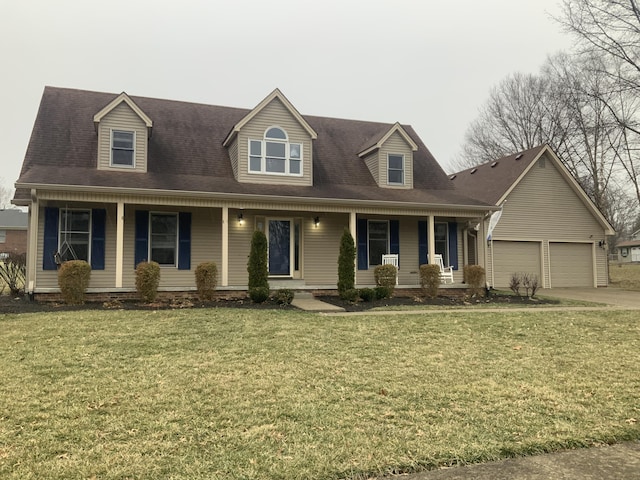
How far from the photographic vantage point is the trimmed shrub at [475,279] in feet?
46.2

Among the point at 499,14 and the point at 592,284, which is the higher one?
the point at 499,14

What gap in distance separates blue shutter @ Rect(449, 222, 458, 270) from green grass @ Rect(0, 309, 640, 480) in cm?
845

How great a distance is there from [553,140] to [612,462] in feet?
105

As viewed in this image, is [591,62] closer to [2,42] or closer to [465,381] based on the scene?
[465,381]

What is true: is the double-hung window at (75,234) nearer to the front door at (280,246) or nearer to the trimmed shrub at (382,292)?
the front door at (280,246)

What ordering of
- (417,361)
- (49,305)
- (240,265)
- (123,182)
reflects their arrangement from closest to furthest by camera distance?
(417,361), (49,305), (123,182), (240,265)

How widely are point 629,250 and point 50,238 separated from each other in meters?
72.6

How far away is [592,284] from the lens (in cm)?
2016

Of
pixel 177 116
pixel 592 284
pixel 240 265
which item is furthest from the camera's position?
pixel 592 284

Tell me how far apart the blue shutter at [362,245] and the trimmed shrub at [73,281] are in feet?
26.6

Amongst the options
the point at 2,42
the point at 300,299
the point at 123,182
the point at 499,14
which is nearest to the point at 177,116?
the point at 123,182

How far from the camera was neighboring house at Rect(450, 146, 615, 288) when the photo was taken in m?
19.2

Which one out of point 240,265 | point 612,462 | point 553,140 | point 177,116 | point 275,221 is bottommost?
point 612,462

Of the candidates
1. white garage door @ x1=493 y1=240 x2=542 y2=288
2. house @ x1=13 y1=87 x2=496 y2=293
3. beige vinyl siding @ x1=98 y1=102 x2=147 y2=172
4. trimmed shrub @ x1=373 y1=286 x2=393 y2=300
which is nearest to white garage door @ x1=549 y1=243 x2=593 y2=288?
white garage door @ x1=493 y1=240 x2=542 y2=288
